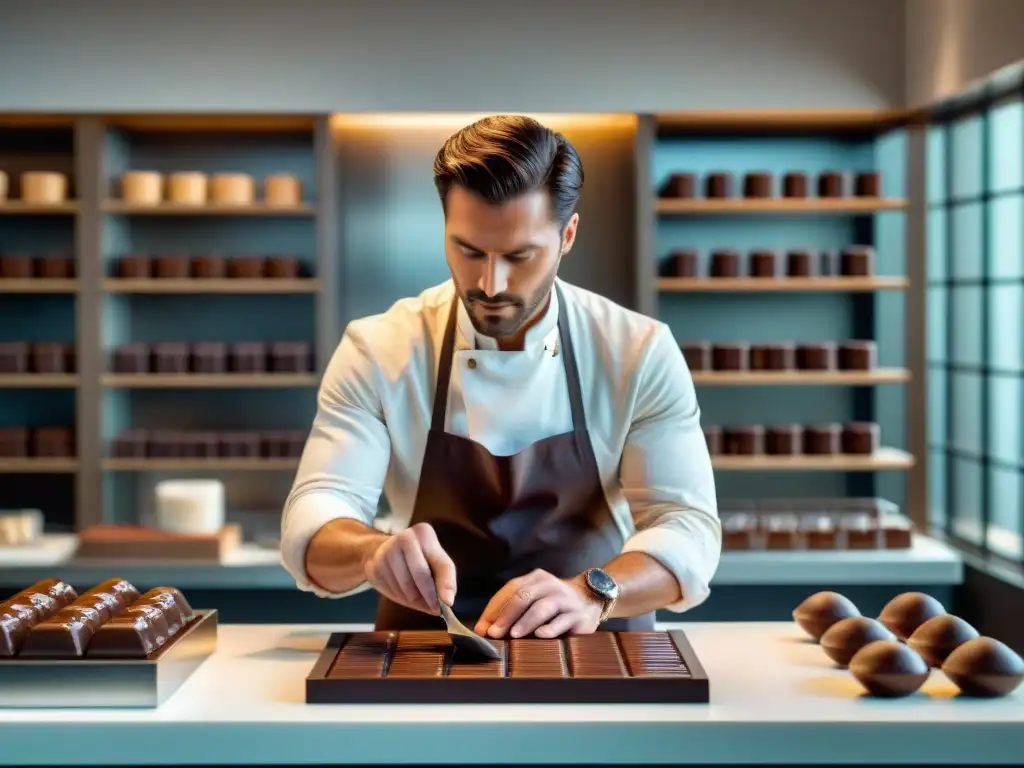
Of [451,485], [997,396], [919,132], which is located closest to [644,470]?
[451,485]

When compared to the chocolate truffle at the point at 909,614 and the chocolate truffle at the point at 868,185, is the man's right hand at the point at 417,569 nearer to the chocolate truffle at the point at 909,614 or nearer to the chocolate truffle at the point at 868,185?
the chocolate truffle at the point at 909,614

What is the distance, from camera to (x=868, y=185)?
487 cm

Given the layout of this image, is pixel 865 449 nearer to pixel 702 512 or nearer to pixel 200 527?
pixel 200 527

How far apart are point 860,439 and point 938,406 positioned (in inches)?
19.4

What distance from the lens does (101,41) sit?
475 centimetres

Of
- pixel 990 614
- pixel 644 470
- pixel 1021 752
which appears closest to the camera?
pixel 1021 752

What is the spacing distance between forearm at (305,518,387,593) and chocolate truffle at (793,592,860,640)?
69 centimetres

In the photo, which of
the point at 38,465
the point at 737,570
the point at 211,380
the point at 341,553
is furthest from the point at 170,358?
the point at 341,553

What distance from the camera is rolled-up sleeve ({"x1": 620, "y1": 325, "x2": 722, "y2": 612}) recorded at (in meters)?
2.11

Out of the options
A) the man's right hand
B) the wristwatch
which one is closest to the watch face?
the wristwatch

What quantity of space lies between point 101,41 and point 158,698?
3.66m

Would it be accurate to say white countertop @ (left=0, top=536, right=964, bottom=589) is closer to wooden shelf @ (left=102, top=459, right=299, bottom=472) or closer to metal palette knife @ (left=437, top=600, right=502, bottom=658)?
wooden shelf @ (left=102, top=459, right=299, bottom=472)

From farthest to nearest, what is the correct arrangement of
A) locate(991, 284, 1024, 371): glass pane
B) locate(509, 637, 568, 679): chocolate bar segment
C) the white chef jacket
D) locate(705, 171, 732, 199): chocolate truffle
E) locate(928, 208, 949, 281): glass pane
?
locate(928, 208, 949, 281): glass pane → locate(705, 171, 732, 199): chocolate truffle → locate(991, 284, 1024, 371): glass pane → the white chef jacket → locate(509, 637, 568, 679): chocolate bar segment

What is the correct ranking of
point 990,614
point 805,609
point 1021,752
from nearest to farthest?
point 1021,752
point 805,609
point 990,614
